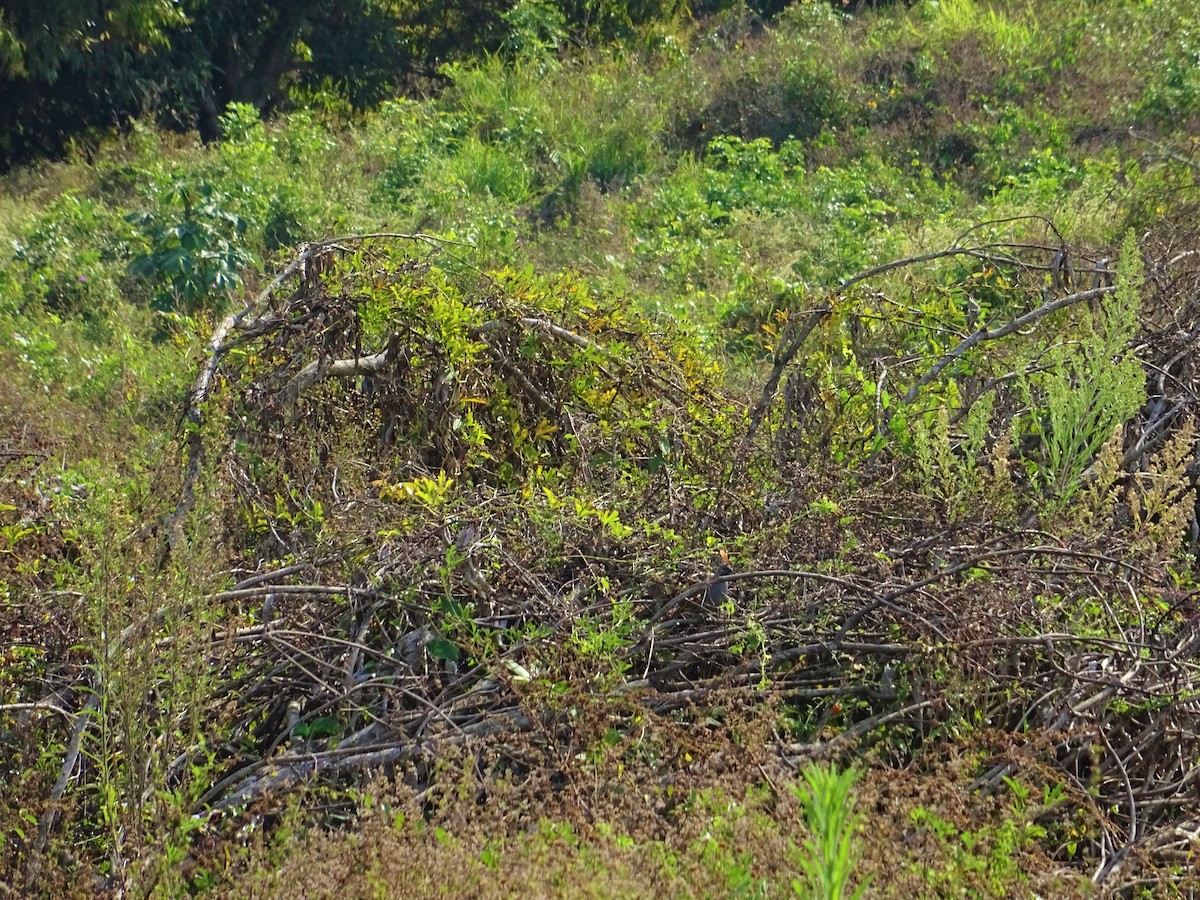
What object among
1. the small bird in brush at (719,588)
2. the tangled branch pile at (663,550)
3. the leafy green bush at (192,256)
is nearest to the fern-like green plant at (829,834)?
the tangled branch pile at (663,550)

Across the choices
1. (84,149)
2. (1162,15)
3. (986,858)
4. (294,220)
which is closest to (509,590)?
(986,858)

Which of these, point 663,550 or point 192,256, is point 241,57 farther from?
point 663,550

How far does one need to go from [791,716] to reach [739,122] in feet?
24.6

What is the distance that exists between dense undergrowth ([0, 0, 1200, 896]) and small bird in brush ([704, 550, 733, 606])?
0.08 feet

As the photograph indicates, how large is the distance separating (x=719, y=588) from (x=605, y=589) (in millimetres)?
318

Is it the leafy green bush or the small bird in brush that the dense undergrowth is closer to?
the small bird in brush

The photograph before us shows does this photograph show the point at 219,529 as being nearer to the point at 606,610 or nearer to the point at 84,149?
the point at 606,610

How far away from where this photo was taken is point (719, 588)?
9.14ft

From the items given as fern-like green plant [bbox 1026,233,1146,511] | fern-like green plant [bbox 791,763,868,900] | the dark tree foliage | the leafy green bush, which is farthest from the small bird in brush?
the dark tree foliage

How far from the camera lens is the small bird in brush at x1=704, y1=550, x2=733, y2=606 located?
277cm

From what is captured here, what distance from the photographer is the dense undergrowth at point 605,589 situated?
2.14 m

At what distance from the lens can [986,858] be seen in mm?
2023

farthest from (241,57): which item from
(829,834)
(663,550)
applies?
(829,834)

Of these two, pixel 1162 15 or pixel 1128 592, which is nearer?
pixel 1128 592
